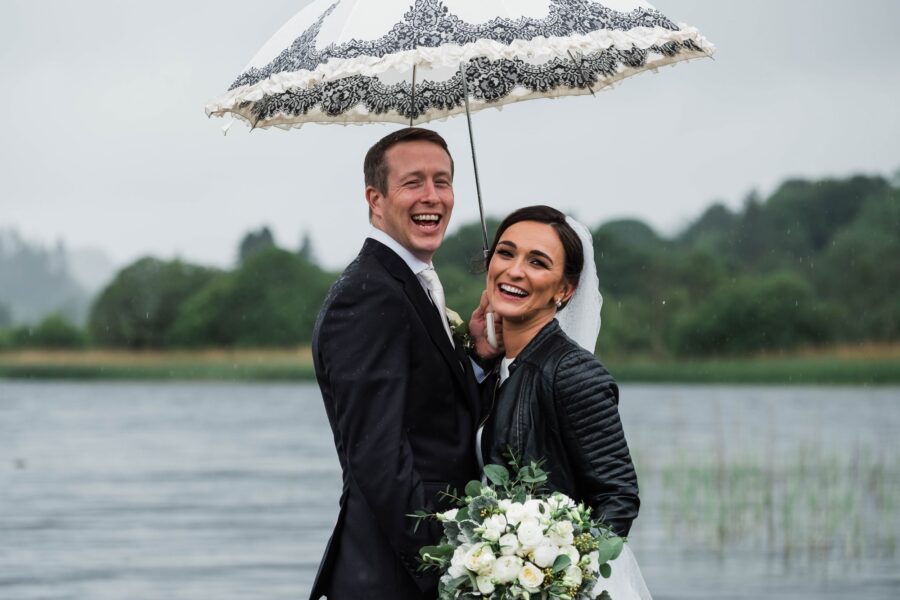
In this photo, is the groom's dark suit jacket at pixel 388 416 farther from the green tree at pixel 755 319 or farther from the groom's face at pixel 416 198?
the green tree at pixel 755 319

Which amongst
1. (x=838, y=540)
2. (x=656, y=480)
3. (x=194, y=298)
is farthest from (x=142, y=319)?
(x=838, y=540)

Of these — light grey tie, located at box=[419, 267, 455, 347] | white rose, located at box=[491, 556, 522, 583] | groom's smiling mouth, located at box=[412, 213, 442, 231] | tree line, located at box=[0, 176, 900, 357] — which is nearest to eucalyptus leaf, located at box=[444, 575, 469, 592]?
white rose, located at box=[491, 556, 522, 583]

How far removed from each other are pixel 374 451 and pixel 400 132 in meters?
1.05

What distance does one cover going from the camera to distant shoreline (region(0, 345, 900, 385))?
56375 mm

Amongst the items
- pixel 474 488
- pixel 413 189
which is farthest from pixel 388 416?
pixel 413 189

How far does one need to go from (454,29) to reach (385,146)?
22.5 inches

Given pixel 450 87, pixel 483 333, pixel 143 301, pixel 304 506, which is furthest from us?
pixel 143 301

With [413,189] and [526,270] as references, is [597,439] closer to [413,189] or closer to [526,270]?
[526,270]

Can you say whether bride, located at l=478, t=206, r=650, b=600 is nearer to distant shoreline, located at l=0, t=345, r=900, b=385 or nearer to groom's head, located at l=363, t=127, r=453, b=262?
groom's head, located at l=363, t=127, r=453, b=262

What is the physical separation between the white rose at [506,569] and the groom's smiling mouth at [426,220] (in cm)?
113

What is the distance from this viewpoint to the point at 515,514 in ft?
13.2

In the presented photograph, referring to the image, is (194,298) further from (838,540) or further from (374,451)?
(374,451)

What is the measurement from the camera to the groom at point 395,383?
425 centimetres

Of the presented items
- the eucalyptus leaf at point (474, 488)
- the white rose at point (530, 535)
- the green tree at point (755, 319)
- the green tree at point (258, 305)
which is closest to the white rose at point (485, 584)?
the white rose at point (530, 535)
